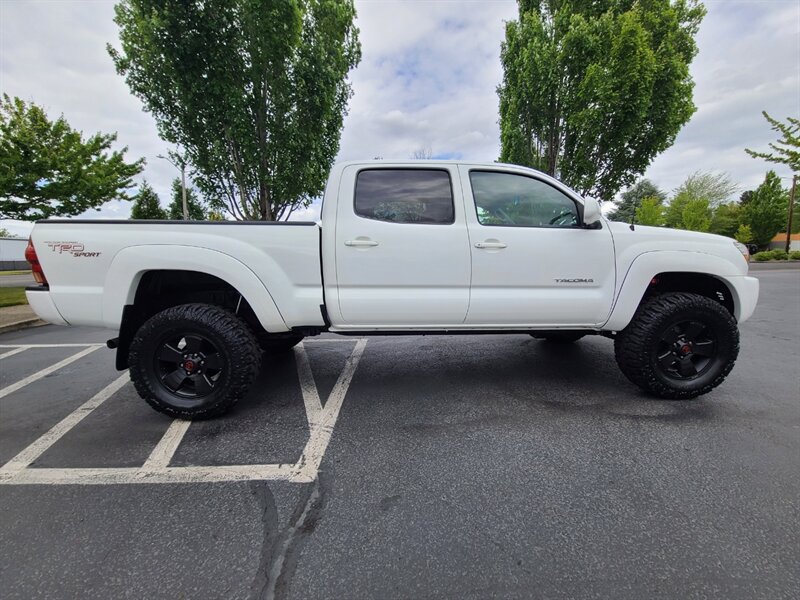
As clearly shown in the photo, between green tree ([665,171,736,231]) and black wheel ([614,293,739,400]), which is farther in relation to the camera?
green tree ([665,171,736,231])

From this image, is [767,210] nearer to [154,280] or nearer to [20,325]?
[154,280]

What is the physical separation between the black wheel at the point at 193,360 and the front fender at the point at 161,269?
0.24 meters

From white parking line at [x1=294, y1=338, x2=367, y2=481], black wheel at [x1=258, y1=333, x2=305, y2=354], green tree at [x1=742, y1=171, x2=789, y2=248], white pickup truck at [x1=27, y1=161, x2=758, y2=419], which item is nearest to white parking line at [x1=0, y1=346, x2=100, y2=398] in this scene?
white pickup truck at [x1=27, y1=161, x2=758, y2=419]

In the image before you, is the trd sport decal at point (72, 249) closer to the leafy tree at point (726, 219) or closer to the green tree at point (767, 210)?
the green tree at point (767, 210)

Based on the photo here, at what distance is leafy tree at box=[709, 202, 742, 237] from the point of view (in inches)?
1565

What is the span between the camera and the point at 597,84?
12.6 metres

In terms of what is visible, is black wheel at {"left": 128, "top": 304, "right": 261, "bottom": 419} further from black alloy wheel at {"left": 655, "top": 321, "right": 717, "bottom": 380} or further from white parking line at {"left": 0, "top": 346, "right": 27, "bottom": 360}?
white parking line at {"left": 0, "top": 346, "right": 27, "bottom": 360}

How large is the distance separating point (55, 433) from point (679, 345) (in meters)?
4.96

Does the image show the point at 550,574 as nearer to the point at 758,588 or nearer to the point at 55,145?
the point at 758,588

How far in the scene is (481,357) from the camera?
438 cm

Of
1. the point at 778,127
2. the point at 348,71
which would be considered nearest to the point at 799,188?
the point at 778,127

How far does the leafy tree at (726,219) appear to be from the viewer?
39750 mm

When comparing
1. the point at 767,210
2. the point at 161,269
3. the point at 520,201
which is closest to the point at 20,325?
the point at 161,269

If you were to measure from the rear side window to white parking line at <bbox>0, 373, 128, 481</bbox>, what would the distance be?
109 inches
